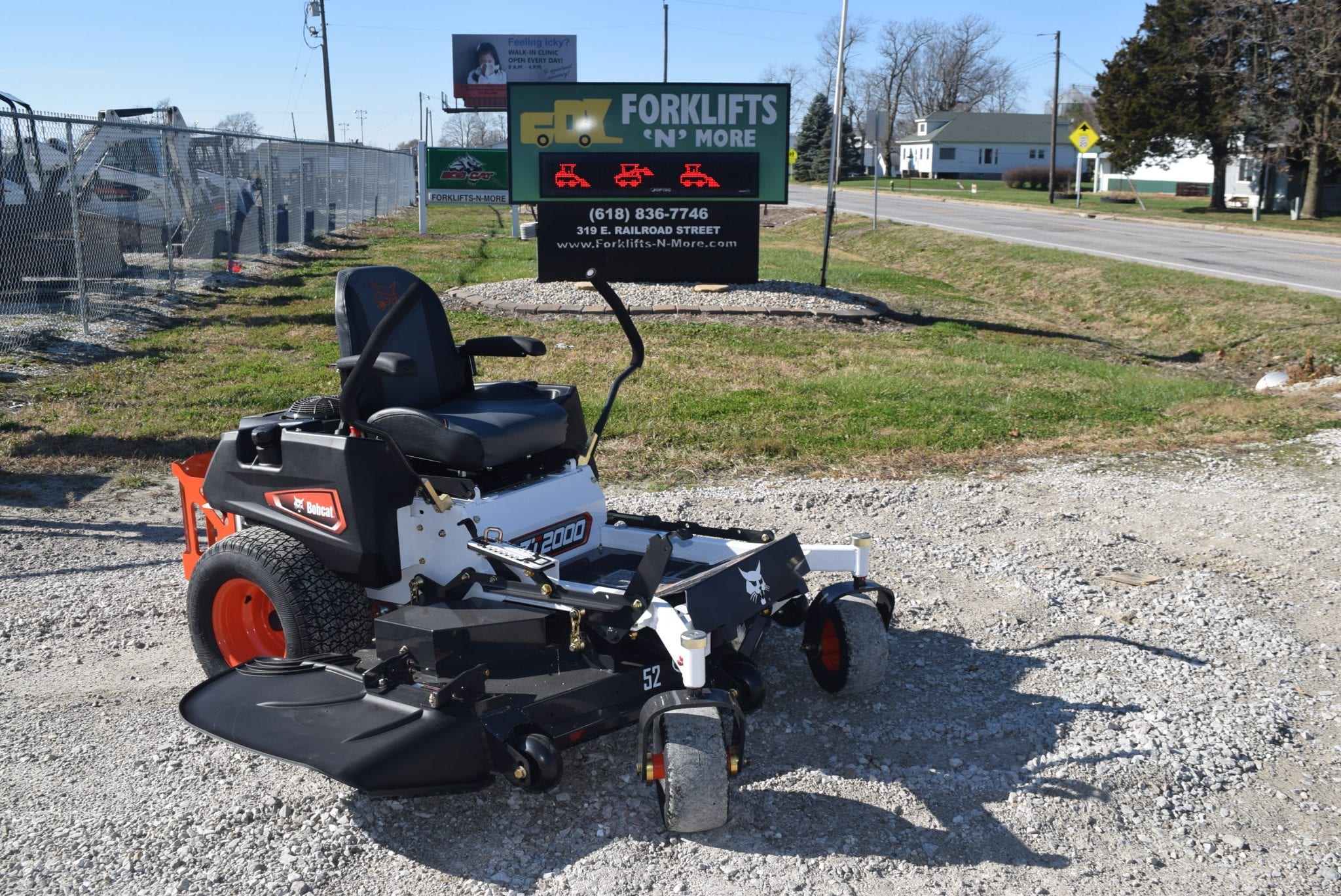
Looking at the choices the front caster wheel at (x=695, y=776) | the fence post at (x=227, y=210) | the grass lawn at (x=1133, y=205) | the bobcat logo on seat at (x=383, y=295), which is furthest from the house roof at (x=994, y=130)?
the front caster wheel at (x=695, y=776)

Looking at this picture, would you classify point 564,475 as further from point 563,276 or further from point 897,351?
point 563,276

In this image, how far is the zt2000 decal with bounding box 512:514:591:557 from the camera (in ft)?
14.8

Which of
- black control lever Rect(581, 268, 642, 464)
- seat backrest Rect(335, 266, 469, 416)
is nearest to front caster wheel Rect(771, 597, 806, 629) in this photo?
black control lever Rect(581, 268, 642, 464)

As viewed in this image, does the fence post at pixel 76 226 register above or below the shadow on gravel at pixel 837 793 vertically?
above

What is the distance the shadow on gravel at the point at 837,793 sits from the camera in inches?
141

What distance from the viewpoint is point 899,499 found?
716cm

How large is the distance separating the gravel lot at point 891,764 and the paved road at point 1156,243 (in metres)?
13.2

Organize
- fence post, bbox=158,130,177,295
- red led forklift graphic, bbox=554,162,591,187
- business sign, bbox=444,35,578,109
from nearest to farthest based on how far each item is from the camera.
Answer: red led forklift graphic, bbox=554,162,591,187, fence post, bbox=158,130,177,295, business sign, bbox=444,35,578,109

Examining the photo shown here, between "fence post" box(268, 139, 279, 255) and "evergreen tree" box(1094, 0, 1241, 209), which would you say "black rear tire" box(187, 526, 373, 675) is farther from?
"evergreen tree" box(1094, 0, 1241, 209)

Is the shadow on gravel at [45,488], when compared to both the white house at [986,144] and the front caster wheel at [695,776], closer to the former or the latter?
the front caster wheel at [695,776]

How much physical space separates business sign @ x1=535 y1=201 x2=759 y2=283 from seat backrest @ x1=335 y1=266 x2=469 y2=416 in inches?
411

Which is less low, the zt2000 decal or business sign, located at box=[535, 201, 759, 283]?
business sign, located at box=[535, 201, 759, 283]

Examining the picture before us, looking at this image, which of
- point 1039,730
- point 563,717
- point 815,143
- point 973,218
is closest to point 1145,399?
point 1039,730

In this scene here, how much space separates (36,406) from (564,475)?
22.0 feet
